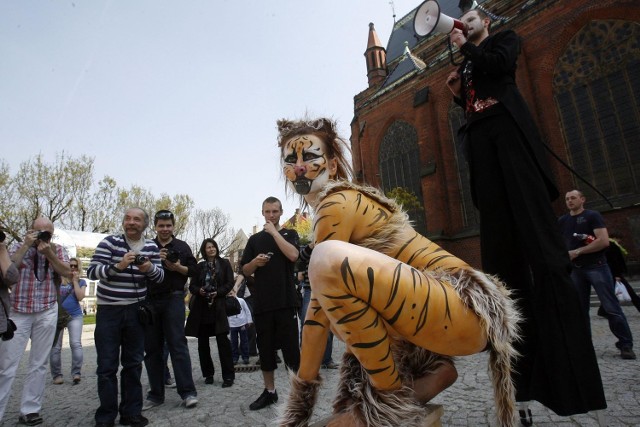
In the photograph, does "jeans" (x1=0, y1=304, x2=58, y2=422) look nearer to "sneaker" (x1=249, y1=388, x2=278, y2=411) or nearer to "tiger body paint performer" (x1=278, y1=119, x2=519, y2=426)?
"sneaker" (x1=249, y1=388, x2=278, y2=411)

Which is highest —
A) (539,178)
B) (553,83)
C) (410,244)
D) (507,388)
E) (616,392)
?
(553,83)

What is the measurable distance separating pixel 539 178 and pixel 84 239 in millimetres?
31539

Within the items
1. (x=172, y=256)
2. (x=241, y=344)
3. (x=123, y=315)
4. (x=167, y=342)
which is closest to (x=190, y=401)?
(x=167, y=342)

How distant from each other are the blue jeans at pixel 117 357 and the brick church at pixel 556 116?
7071 mm

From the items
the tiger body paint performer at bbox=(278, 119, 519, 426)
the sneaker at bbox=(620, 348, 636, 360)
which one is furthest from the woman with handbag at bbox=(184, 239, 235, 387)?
the sneaker at bbox=(620, 348, 636, 360)

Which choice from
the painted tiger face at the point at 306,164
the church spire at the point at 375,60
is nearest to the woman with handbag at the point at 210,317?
the painted tiger face at the point at 306,164

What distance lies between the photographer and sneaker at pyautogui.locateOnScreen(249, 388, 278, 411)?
11.8 feet

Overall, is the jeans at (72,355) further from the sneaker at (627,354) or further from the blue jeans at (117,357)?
the sneaker at (627,354)

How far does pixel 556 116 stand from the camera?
51.8 feet

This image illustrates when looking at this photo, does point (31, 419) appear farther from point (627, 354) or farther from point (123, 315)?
point (627, 354)

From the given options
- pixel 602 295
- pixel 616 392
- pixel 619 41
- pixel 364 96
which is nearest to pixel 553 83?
pixel 619 41

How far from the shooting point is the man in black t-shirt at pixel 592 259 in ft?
14.1

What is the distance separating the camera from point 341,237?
61.1 inches

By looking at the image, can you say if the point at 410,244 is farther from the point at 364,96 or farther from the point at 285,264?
the point at 364,96
